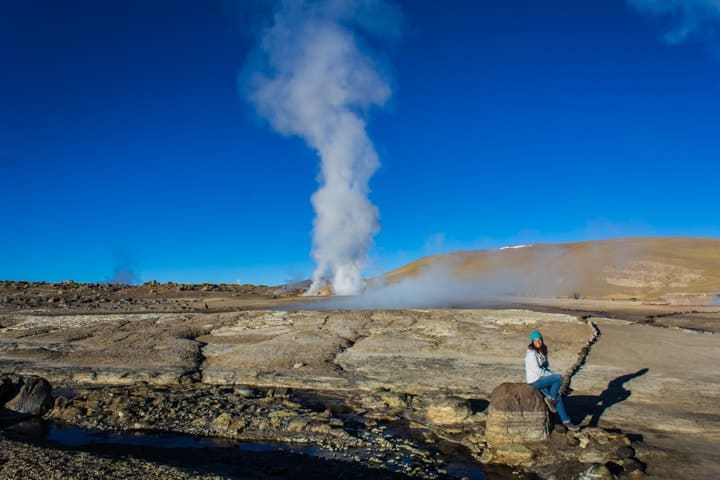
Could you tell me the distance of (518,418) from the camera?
8320 millimetres

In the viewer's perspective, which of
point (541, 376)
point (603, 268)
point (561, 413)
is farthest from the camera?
point (603, 268)

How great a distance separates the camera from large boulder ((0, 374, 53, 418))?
10852 mm

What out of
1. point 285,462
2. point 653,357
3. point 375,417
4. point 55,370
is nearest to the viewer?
point 285,462

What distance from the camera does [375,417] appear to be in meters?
10.5

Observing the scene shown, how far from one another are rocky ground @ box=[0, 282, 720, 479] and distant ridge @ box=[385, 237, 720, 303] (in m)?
27.0

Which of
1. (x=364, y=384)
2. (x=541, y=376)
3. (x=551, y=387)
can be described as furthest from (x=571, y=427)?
(x=364, y=384)

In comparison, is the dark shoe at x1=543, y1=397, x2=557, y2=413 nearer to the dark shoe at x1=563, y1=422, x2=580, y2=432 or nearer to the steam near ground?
the dark shoe at x1=563, y1=422, x2=580, y2=432

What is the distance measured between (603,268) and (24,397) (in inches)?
2720

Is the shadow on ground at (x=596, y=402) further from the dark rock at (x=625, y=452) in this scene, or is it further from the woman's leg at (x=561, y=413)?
the dark rock at (x=625, y=452)

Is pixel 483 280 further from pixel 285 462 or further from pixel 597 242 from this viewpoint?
pixel 285 462

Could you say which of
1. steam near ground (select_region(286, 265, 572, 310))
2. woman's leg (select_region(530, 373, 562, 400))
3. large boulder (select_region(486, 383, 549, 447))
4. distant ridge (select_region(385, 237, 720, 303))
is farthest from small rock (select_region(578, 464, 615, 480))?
steam near ground (select_region(286, 265, 572, 310))

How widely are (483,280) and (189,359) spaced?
237ft

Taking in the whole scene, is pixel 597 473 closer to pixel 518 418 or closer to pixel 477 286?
pixel 518 418

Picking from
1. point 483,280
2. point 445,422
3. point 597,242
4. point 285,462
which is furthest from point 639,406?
point 597,242
